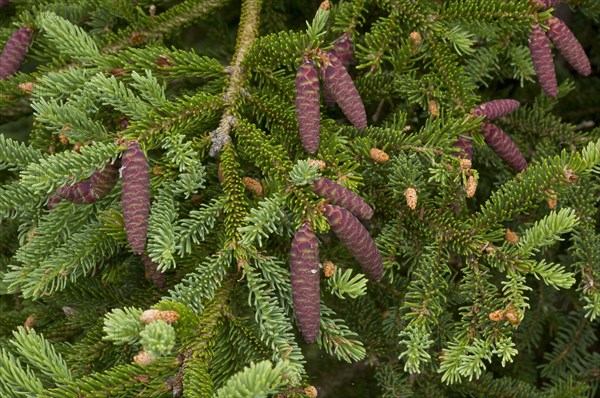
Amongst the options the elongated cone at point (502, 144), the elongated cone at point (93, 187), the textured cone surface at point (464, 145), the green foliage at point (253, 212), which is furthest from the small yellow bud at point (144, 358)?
the elongated cone at point (502, 144)

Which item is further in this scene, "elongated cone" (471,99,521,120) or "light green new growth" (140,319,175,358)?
"elongated cone" (471,99,521,120)

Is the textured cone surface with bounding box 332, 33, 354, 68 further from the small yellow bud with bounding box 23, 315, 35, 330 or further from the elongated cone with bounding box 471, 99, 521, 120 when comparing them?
the small yellow bud with bounding box 23, 315, 35, 330

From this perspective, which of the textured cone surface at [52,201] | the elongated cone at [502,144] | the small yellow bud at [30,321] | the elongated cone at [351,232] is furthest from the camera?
the small yellow bud at [30,321]

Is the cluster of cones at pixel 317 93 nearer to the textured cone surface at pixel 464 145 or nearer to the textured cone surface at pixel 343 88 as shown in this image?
the textured cone surface at pixel 343 88

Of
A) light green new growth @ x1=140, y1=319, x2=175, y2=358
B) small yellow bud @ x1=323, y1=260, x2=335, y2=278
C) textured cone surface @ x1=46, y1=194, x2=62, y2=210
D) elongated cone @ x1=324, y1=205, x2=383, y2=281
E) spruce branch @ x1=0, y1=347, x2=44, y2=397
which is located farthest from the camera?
textured cone surface @ x1=46, y1=194, x2=62, y2=210

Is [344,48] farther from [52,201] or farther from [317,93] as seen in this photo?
[52,201]

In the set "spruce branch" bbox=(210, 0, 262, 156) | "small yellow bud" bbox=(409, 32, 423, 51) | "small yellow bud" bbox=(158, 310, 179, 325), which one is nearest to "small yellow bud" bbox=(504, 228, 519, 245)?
"small yellow bud" bbox=(409, 32, 423, 51)

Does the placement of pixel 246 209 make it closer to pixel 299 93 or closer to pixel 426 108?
pixel 299 93
